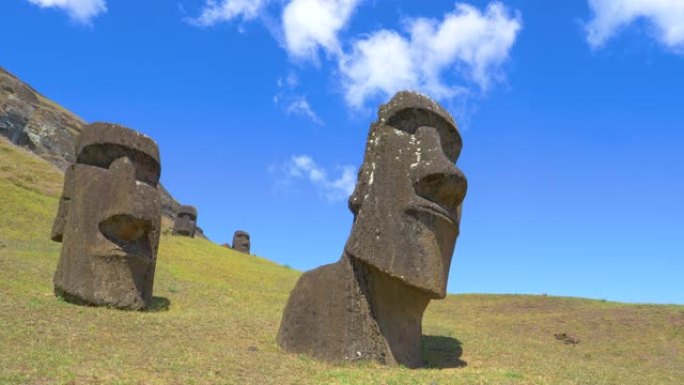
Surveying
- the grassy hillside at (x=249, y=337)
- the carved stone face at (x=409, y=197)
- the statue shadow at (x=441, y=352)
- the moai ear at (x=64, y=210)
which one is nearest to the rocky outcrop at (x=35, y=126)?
the grassy hillside at (x=249, y=337)

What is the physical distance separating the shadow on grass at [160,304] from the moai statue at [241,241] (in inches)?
1431

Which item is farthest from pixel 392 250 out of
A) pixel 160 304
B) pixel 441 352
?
Result: pixel 160 304

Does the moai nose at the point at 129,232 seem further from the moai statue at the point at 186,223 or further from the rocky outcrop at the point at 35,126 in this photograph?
the rocky outcrop at the point at 35,126

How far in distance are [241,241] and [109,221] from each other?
40247mm

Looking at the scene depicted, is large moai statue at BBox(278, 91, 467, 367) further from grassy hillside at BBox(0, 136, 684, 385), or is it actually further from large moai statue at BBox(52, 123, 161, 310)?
large moai statue at BBox(52, 123, 161, 310)

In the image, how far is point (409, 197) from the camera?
37.6ft

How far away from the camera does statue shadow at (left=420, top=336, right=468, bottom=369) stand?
42.6 feet

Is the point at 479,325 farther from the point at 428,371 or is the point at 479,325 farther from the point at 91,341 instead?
the point at 91,341

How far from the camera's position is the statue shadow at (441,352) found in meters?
13.0

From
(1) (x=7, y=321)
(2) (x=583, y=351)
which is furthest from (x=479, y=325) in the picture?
(1) (x=7, y=321)

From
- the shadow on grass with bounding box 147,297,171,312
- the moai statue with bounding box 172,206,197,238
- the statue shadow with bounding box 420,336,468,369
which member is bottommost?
the statue shadow with bounding box 420,336,468,369

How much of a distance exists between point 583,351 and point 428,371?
777 cm

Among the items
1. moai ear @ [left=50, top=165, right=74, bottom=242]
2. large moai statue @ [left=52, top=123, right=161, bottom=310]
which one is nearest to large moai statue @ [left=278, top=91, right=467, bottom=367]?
large moai statue @ [left=52, top=123, right=161, bottom=310]

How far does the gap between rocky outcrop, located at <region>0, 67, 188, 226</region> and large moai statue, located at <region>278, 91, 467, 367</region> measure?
50641 millimetres
